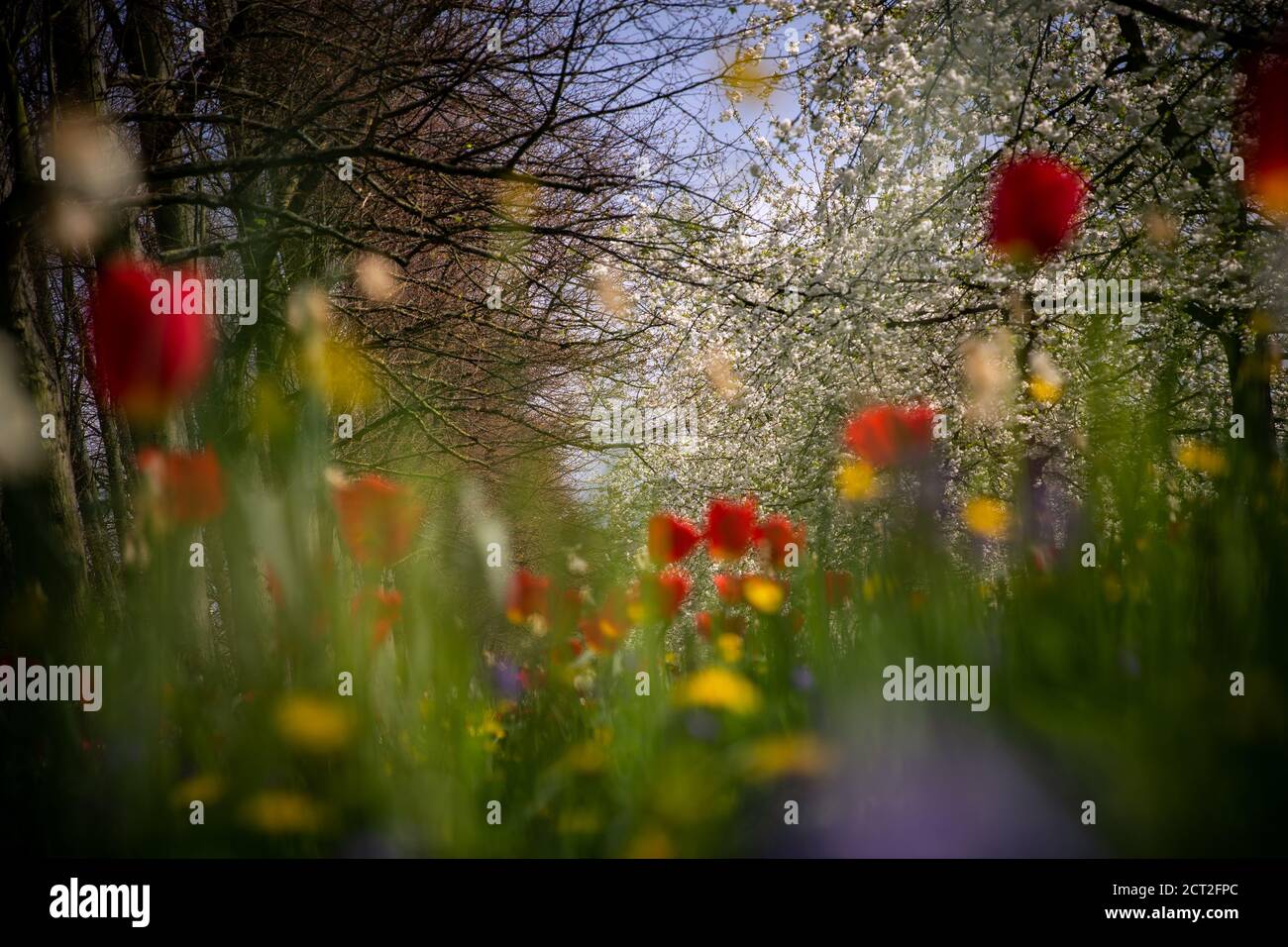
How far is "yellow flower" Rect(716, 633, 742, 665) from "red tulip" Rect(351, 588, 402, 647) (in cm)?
75

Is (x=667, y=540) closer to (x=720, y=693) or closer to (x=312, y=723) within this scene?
(x=720, y=693)

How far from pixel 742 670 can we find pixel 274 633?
3.03 feet

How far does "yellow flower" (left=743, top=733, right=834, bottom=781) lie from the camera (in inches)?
65.3

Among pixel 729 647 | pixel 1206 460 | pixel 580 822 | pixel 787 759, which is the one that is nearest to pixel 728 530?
pixel 729 647

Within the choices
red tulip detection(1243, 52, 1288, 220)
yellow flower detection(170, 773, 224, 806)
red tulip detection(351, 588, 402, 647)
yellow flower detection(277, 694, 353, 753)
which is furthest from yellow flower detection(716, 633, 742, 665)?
red tulip detection(1243, 52, 1288, 220)

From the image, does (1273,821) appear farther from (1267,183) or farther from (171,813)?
(1267,183)

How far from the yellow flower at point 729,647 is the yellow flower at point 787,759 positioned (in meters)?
0.43

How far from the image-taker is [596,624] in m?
2.26

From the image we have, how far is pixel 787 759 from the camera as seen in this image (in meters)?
1.66

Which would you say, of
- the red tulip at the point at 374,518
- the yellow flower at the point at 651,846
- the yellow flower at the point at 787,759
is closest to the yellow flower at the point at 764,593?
the yellow flower at the point at 787,759

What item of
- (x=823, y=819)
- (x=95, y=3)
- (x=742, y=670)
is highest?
(x=95, y=3)

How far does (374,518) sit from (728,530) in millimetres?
946
